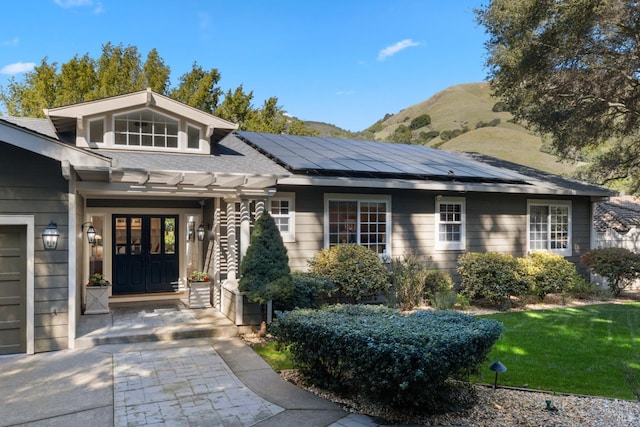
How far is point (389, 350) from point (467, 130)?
6390 centimetres

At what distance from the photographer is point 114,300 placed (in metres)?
9.92

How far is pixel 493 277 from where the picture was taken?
996 cm

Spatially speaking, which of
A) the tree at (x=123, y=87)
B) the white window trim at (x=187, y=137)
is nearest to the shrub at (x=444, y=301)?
the white window trim at (x=187, y=137)

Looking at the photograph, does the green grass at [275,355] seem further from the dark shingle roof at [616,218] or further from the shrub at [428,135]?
the shrub at [428,135]

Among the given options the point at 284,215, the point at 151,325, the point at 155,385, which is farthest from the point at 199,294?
the point at 155,385

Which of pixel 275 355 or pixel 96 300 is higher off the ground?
pixel 96 300

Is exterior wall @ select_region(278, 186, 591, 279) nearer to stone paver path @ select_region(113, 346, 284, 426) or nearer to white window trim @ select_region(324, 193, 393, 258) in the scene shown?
white window trim @ select_region(324, 193, 393, 258)

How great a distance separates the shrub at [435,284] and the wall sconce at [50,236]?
23.7ft

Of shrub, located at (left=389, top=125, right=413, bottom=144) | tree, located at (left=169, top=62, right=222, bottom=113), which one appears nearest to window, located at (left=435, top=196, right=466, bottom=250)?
tree, located at (left=169, top=62, right=222, bottom=113)

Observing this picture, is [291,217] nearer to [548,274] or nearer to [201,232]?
[201,232]

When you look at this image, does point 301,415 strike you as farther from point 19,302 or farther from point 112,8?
A: point 112,8

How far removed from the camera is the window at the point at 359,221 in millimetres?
9766

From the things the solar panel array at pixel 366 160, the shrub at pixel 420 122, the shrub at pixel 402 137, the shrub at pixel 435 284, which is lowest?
the shrub at pixel 435 284

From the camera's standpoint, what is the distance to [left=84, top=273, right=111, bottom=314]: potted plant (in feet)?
27.4
